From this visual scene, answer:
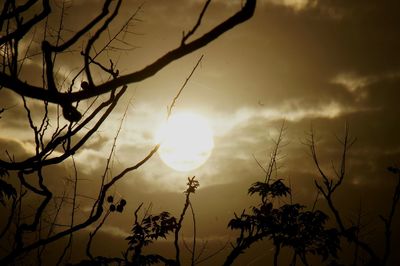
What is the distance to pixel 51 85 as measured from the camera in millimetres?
1825

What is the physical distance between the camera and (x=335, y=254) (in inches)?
303

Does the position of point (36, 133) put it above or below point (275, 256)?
above

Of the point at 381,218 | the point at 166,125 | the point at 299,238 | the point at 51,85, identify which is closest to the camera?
the point at 51,85

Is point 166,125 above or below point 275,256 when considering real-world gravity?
above

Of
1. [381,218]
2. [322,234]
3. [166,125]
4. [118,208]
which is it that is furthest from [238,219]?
[166,125]

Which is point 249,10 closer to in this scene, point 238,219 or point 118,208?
→ point 118,208

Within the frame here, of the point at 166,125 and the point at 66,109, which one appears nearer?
the point at 66,109

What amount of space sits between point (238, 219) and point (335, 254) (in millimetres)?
Answer: 2204

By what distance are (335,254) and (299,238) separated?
0.83 metres

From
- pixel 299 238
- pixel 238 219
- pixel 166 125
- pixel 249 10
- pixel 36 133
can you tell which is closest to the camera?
pixel 249 10

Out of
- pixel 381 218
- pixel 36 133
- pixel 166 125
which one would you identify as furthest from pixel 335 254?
pixel 36 133

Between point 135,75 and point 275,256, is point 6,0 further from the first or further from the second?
point 275,256

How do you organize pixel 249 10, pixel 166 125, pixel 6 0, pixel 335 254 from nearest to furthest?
1. pixel 249 10
2. pixel 6 0
3. pixel 166 125
4. pixel 335 254

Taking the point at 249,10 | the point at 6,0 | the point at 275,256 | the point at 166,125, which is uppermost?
the point at 6,0
